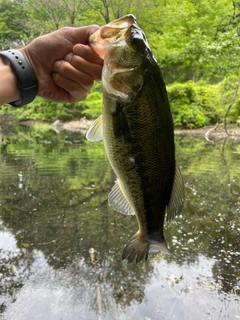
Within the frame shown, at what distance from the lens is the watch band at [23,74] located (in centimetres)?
219

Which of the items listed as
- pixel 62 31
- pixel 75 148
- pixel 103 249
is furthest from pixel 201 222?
pixel 75 148

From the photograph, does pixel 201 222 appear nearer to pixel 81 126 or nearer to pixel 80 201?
pixel 80 201

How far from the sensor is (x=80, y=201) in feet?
24.3

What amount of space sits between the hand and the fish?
17 cm

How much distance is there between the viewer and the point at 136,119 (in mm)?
1714

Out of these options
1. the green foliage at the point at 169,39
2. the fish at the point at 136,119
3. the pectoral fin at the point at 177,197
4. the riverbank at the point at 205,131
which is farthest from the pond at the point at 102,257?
the riverbank at the point at 205,131

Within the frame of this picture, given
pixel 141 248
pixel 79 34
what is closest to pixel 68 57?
pixel 79 34

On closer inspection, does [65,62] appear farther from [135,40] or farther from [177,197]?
[177,197]

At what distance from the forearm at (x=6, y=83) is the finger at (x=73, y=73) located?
30 centimetres

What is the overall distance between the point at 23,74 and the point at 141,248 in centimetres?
134

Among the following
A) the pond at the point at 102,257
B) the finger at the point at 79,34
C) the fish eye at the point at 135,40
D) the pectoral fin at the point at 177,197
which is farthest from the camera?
the pond at the point at 102,257

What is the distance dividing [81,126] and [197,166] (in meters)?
16.3

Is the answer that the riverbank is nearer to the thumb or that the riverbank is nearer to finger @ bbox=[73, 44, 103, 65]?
the thumb

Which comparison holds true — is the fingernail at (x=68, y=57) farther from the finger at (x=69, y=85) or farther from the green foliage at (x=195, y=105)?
the green foliage at (x=195, y=105)
